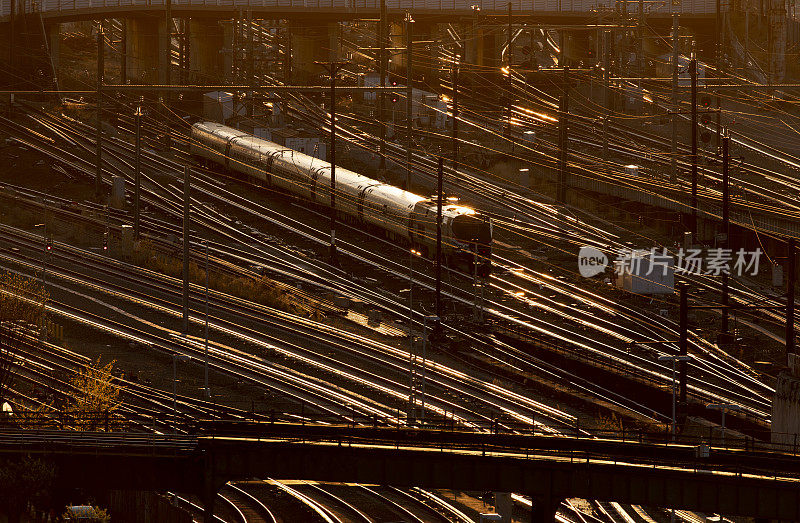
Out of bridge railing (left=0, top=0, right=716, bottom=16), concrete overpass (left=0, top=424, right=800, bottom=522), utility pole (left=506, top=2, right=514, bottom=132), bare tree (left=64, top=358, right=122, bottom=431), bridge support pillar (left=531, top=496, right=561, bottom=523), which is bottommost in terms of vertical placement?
bare tree (left=64, top=358, right=122, bottom=431)

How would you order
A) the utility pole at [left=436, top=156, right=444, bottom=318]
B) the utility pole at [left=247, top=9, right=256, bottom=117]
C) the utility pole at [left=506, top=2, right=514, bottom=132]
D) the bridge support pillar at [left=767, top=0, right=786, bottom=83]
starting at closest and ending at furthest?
1. the utility pole at [left=436, top=156, right=444, bottom=318]
2. the utility pole at [left=247, top=9, right=256, bottom=117]
3. the utility pole at [left=506, top=2, right=514, bottom=132]
4. the bridge support pillar at [left=767, top=0, right=786, bottom=83]

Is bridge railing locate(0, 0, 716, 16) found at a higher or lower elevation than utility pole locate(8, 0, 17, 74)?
higher

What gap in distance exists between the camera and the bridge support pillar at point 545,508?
145 feet

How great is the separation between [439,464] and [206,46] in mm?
69192

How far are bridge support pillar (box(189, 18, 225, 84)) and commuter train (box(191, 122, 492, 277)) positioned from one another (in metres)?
19.0

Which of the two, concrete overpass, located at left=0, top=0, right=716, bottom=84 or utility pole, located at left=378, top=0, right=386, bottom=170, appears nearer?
utility pole, located at left=378, top=0, right=386, bottom=170

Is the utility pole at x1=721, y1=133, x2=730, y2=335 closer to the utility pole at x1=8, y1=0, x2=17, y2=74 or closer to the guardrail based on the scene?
the guardrail

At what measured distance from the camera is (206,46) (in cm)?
10888

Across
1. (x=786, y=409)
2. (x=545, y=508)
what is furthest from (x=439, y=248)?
(x=545, y=508)

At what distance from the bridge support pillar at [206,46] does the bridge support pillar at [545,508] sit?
68.0 meters

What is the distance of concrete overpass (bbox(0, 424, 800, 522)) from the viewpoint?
42531 mm

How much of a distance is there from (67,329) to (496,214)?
79.1 ft

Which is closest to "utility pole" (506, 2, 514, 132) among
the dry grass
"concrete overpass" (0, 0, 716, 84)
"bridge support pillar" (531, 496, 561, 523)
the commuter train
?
"concrete overpass" (0, 0, 716, 84)

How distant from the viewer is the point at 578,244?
73.1 metres
